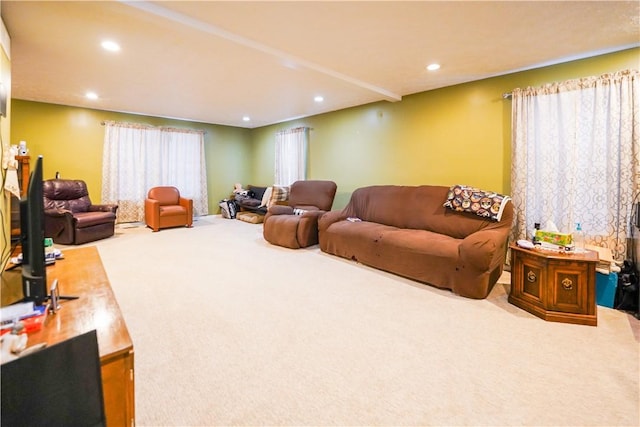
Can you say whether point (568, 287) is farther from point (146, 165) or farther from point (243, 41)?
point (146, 165)

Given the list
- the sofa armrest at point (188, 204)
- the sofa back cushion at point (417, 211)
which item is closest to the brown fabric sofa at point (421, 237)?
the sofa back cushion at point (417, 211)

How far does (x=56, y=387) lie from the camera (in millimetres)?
791

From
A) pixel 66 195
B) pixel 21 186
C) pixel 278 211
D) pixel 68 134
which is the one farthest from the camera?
pixel 68 134

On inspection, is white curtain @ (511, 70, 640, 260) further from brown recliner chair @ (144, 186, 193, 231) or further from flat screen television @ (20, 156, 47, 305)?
brown recliner chair @ (144, 186, 193, 231)

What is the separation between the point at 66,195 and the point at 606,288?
7.09m

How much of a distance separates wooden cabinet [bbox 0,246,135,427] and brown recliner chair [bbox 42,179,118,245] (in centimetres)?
352

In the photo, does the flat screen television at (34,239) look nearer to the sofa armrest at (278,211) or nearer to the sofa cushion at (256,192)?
the sofa armrest at (278,211)

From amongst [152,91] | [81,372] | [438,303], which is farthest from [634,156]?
[152,91]

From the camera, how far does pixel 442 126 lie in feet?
13.7

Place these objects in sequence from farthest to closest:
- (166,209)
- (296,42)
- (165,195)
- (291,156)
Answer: (291,156)
(165,195)
(166,209)
(296,42)

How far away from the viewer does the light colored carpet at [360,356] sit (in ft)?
4.80

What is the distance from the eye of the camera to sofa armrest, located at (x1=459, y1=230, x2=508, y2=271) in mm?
2686

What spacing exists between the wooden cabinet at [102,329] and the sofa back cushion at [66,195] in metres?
4.17

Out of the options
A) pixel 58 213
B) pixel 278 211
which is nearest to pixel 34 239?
pixel 278 211
